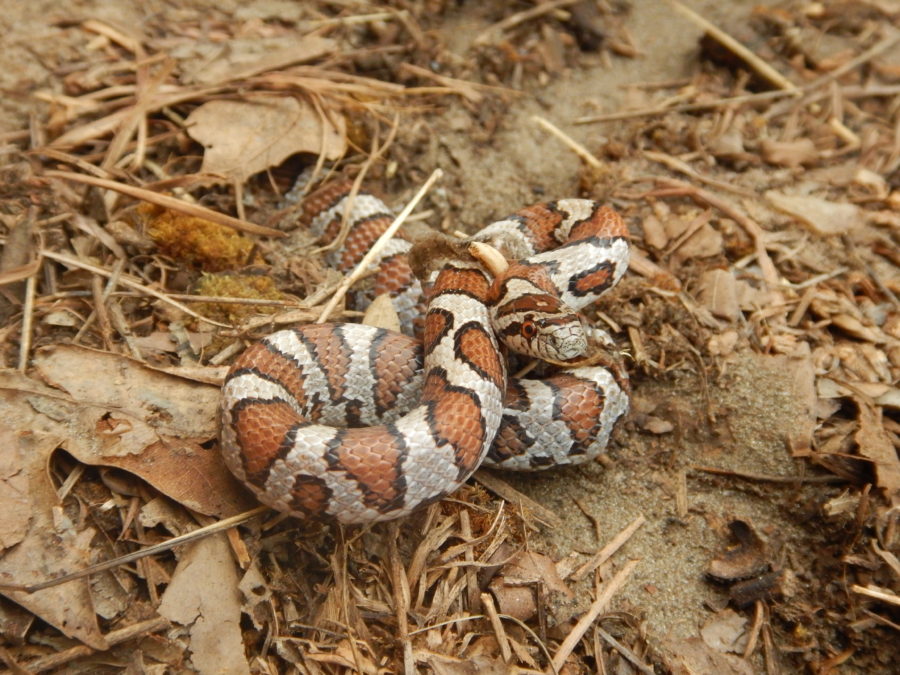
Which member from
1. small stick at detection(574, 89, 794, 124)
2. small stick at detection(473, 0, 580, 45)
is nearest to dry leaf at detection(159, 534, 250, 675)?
small stick at detection(574, 89, 794, 124)

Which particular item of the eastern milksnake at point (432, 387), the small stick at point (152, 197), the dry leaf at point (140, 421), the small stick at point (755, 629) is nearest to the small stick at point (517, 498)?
the eastern milksnake at point (432, 387)

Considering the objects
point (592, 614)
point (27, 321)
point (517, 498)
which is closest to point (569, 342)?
point (517, 498)

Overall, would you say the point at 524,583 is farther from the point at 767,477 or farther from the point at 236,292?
the point at 236,292

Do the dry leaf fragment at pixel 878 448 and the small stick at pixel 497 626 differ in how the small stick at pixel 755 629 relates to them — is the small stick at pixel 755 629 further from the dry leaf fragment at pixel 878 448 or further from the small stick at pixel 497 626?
the small stick at pixel 497 626

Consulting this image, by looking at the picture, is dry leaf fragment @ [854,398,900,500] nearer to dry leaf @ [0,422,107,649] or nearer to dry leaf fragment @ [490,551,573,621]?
dry leaf fragment @ [490,551,573,621]

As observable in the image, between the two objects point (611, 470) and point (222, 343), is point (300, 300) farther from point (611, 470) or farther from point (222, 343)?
point (611, 470)
